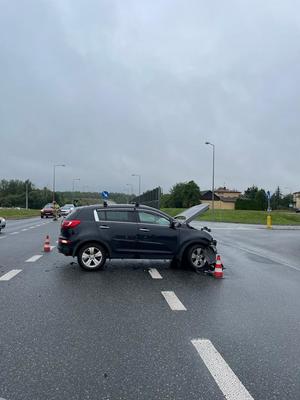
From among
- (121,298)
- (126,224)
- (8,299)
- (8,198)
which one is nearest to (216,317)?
(121,298)

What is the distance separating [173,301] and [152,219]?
12.6 ft

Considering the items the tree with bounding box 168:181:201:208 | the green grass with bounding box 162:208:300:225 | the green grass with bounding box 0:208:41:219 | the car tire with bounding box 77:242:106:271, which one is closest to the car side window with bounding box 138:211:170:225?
the car tire with bounding box 77:242:106:271

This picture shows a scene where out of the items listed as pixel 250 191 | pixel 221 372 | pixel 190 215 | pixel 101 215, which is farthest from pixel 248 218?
pixel 250 191

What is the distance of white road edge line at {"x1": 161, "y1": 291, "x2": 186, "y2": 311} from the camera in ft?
22.6

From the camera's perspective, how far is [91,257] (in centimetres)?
1055

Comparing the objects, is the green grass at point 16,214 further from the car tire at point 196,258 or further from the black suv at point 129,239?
the car tire at point 196,258

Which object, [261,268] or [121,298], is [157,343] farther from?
[261,268]

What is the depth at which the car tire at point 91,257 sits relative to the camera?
10523mm

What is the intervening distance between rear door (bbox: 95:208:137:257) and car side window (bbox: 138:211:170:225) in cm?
23

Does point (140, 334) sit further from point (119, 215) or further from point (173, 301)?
point (119, 215)

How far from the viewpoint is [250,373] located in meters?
4.25

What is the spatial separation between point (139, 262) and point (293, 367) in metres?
8.16

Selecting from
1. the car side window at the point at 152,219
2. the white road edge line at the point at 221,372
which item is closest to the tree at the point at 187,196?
the car side window at the point at 152,219

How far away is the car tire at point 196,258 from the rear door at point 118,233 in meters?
1.35
